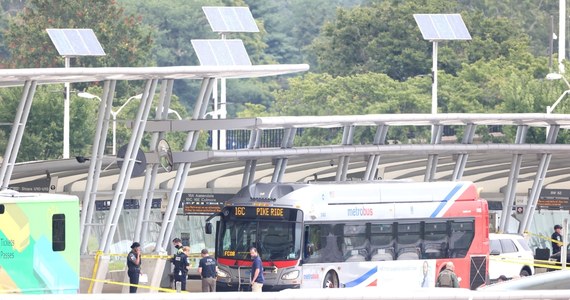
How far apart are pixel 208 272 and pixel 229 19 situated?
25.8m

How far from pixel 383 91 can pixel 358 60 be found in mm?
9670

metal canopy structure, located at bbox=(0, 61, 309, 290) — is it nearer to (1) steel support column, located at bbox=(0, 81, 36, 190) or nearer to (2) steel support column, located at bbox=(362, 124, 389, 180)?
(1) steel support column, located at bbox=(0, 81, 36, 190)

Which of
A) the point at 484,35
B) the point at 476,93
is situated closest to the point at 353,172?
the point at 476,93

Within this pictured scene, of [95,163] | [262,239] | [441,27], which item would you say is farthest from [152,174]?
[441,27]

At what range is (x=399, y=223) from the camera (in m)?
34.3

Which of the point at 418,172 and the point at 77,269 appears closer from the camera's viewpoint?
the point at 77,269

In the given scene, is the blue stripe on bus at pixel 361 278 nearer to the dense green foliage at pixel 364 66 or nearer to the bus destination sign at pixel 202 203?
the bus destination sign at pixel 202 203

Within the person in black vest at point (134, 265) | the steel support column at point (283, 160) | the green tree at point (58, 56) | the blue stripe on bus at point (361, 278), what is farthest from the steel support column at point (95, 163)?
the green tree at point (58, 56)

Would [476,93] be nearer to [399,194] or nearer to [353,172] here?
[353,172]

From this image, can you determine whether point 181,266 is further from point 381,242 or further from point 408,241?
point 408,241

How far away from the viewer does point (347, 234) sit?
33.7m

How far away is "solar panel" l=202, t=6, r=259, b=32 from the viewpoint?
5653 cm

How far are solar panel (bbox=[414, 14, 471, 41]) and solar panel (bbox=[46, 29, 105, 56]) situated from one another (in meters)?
10.5

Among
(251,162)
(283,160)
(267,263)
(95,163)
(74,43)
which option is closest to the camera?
(95,163)
